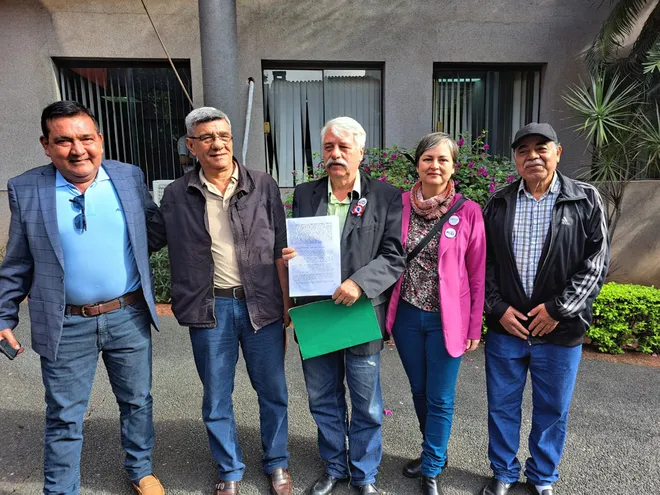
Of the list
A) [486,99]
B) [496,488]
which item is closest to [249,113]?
[486,99]

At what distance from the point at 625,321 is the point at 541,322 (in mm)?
2968

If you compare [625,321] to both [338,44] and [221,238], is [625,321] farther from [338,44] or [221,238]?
[338,44]

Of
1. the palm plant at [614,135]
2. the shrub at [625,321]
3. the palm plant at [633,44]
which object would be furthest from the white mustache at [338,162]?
the palm plant at [633,44]

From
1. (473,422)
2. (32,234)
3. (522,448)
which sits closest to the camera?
(32,234)

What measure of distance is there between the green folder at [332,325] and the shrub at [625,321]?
10.8ft

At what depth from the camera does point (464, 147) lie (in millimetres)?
6504

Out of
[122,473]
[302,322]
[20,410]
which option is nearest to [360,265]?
[302,322]

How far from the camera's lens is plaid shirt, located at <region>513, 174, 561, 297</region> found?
2369 mm

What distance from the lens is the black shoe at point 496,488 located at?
101 inches

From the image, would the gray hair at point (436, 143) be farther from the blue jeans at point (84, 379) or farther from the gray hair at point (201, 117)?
the blue jeans at point (84, 379)

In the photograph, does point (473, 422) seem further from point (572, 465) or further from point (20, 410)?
point (20, 410)

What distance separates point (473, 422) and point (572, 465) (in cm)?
69

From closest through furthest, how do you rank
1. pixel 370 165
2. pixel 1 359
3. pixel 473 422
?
pixel 473 422
pixel 1 359
pixel 370 165

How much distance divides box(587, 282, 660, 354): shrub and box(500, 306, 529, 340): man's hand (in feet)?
8.84
